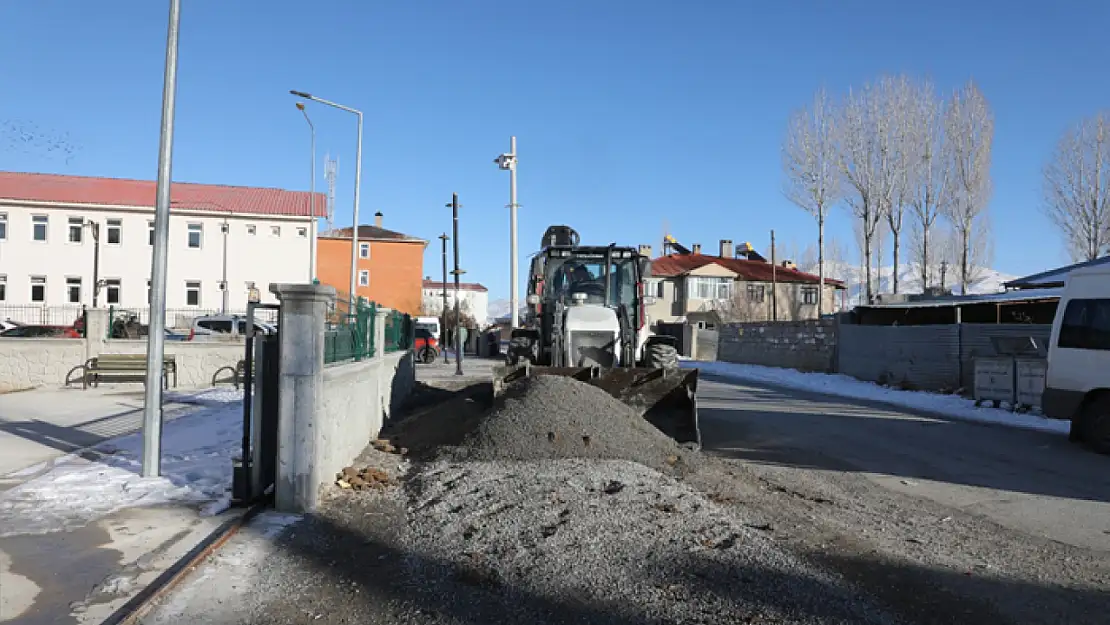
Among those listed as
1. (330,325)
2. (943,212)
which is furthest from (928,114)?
(330,325)

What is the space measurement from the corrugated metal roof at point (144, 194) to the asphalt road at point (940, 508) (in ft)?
127

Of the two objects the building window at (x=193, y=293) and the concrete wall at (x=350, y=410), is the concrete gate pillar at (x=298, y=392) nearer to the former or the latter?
the concrete wall at (x=350, y=410)

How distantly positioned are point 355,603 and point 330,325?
3747mm

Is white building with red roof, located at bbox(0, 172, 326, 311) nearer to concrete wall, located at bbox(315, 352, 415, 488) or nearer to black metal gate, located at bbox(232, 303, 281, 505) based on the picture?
concrete wall, located at bbox(315, 352, 415, 488)

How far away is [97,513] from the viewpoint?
6570mm

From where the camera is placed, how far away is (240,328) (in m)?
28.8

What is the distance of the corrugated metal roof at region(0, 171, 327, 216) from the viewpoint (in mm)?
44188

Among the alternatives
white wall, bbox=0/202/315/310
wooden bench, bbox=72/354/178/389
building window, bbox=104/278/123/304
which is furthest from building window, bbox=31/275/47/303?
wooden bench, bbox=72/354/178/389

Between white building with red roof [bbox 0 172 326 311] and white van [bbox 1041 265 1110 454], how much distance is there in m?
35.9

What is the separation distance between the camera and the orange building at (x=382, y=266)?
58.6 metres

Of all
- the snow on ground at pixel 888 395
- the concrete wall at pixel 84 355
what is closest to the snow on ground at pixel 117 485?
the concrete wall at pixel 84 355

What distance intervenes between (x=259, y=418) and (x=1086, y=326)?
431 inches

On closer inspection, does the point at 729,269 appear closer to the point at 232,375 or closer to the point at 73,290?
the point at 73,290

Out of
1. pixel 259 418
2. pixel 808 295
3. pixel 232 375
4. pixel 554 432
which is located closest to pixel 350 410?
pixel 259 418
